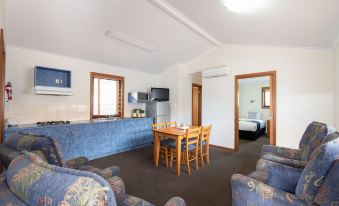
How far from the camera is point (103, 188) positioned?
635 mm

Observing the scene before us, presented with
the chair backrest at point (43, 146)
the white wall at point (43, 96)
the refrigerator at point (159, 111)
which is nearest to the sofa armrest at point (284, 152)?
the chair backrest at point (43, 146)

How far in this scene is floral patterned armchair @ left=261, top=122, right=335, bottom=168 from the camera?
1838 millimetres

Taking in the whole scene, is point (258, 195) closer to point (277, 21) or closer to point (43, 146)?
point (43, 146)

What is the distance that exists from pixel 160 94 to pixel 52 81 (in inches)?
110

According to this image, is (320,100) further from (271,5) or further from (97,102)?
(97,102)

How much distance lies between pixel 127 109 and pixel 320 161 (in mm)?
4588

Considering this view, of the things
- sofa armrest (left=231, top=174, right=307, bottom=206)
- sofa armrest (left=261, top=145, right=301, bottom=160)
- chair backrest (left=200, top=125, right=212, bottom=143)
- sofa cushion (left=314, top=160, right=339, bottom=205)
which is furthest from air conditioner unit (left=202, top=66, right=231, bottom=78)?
sofa cushion (left=314, top=160, right=339, bottom=205)

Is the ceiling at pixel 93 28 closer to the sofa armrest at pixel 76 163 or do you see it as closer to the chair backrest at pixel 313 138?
the sofa armrest at pixel 76 163

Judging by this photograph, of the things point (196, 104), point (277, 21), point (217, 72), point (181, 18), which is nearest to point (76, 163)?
point (181, 18)

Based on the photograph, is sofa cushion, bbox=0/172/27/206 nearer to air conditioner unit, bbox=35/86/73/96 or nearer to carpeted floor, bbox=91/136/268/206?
carpeted floor, bbox=91/136/268/206

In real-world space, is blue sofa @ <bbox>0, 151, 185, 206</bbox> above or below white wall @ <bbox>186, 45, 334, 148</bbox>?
below

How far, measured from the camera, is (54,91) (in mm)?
3447

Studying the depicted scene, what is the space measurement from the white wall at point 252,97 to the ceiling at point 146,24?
424 cm

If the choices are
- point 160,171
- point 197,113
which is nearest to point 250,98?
point 197,113
